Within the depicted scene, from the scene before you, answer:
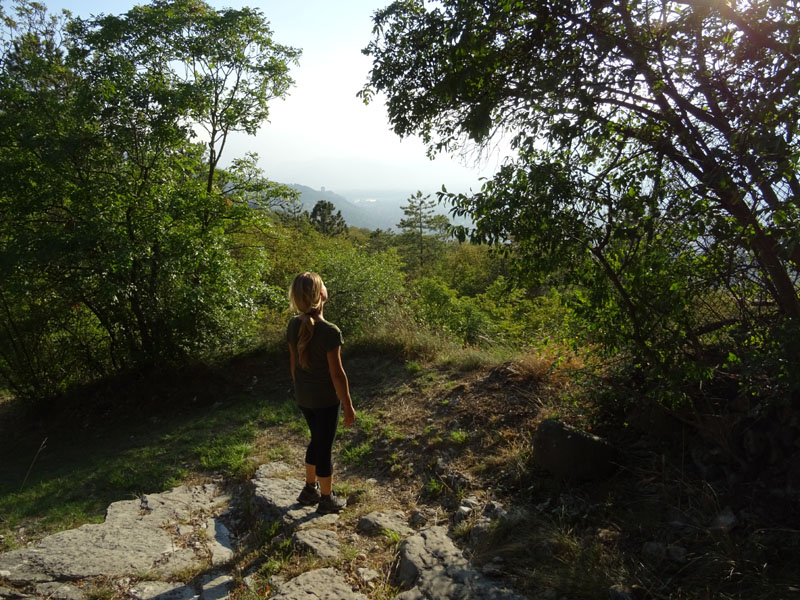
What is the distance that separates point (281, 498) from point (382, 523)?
1057 millimetres

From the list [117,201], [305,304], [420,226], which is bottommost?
[305,304]

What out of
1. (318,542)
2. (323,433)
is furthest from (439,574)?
(323,433)

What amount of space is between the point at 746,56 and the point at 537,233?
1.52 meters

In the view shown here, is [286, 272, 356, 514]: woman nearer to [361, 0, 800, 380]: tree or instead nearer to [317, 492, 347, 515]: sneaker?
[317, 492, 347, 515]: sneaker

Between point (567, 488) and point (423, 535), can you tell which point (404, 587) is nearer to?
point (423, 535)

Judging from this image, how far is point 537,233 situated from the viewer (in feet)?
11.0

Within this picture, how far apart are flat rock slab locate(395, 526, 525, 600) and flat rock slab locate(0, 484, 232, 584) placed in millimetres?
1619

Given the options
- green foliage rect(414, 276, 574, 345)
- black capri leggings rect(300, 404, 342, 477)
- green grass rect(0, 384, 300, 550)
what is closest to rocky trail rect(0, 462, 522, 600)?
black capri leggings rect(300, 404, 342, 477)

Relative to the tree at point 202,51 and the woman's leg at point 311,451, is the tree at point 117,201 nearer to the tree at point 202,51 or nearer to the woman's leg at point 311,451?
the tree at point 202,51

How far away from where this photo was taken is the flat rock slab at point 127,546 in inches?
138

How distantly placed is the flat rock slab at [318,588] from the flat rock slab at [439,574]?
334mm

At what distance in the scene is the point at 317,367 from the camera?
383 cm

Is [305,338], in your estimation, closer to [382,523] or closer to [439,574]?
[382,523]

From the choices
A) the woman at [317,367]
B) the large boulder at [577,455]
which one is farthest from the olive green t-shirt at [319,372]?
the large boulder at [577,455]
